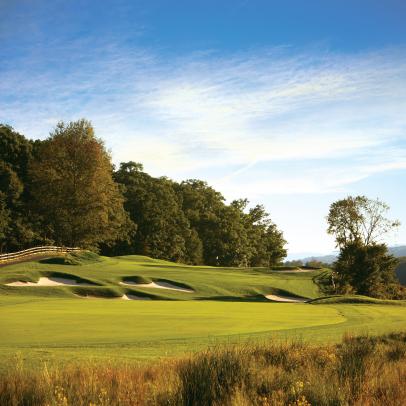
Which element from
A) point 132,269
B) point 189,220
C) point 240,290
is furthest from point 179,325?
point 189,220

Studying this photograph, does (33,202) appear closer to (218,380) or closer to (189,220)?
(189,220)

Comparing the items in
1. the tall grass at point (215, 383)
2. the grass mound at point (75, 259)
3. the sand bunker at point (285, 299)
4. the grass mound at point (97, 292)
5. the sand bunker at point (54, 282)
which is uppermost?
the grass mound at point (75, 259)

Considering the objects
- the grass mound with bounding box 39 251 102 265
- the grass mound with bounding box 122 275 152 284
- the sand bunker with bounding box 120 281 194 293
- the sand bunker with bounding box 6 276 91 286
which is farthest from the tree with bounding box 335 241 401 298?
the sand bunker with bounding box 6 276 91 286

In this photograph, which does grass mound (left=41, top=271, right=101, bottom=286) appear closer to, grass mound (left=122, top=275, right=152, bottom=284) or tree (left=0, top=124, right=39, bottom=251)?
grass mound (left=122, top=275, right=152, bottom=284)

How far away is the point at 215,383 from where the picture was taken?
8469mm

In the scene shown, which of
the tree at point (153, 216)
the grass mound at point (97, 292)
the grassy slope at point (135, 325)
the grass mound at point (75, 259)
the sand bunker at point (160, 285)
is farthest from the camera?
the tree at point (153, 216)

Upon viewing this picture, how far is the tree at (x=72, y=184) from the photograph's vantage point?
184ft

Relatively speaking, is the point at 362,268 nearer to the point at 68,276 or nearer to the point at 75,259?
the point at 75,259

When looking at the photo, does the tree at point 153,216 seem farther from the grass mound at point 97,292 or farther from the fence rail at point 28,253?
the grass mound at point 97,292

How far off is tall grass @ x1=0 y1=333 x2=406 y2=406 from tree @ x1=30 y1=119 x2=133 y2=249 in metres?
47.0

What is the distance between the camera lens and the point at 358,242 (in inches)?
1864

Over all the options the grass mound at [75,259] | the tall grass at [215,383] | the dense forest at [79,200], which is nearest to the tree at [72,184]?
the dense forest at [79,200]

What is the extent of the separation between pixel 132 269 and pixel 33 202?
1848cm

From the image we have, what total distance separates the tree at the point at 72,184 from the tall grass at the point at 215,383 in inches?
1849
